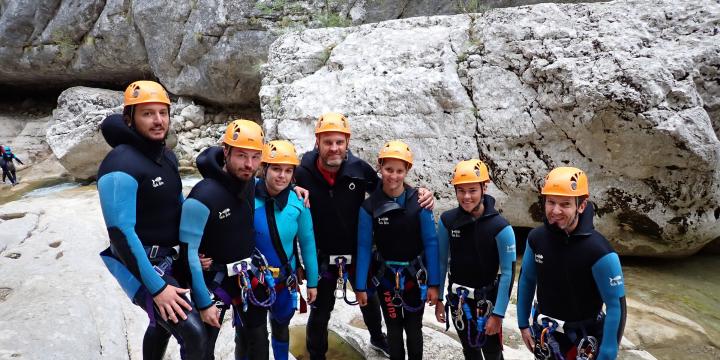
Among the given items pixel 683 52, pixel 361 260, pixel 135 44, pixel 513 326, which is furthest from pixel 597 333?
pixel 135 44

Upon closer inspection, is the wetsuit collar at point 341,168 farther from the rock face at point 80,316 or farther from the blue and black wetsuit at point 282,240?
the rock face at point 80,316

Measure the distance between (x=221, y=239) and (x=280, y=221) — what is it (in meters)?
0.51

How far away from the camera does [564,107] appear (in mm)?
6215

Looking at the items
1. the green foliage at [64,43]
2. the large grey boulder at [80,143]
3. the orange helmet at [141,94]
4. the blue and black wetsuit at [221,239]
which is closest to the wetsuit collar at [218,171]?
the blue and black wetsuit at [221,239]

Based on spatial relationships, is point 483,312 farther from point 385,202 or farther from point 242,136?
point 242,136

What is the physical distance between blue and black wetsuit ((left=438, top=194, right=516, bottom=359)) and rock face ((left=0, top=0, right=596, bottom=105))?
42.1ft

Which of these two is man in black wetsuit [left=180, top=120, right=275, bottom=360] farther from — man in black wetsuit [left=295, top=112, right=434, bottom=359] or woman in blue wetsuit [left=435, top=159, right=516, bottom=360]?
woman in blue wetsuit [left=435, top=159, right=516, bottom=360]

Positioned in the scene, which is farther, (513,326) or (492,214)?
(513,326)

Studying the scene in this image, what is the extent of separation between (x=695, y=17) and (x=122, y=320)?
875cm

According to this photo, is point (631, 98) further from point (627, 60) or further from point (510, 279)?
point (510, 279)

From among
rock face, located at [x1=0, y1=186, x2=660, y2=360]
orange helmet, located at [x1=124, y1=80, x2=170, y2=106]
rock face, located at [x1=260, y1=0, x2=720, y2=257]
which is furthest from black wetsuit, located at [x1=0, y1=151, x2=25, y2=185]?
orange helmet, located at [x1=124, y1=80, x2=170, y2=106]

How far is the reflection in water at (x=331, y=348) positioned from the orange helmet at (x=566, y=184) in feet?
8.84

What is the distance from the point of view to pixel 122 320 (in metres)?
4.68

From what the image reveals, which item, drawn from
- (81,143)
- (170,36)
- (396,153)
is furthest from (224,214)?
(170,36)
